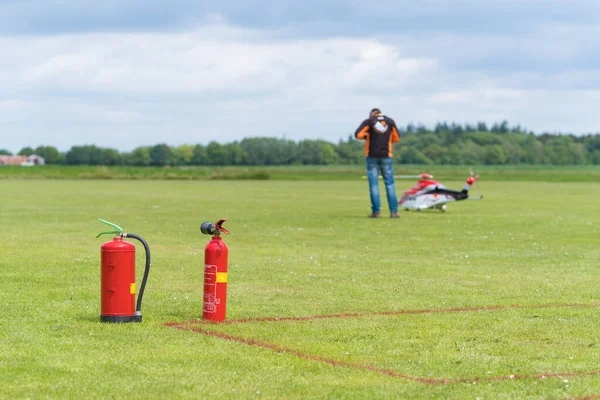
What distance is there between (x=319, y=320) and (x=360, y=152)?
165m

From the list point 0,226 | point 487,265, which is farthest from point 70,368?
point 0,226

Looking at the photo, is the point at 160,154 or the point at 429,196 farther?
the point at 160,154

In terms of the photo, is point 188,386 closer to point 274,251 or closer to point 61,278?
point 61,278

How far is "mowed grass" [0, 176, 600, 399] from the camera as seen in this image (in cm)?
703

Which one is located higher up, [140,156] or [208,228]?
[140,156]

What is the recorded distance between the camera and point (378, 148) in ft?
84.5

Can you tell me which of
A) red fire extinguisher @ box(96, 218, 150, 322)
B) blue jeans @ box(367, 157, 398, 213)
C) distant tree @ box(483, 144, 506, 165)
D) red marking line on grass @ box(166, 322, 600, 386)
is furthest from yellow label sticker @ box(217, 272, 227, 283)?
distant tree @ box(483, 144, 506, 165)

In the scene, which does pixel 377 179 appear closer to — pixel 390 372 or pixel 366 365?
pixel 366 365

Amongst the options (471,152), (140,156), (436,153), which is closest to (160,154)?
(140,156)

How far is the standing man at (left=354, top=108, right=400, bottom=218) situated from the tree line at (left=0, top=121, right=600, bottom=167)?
126 meters

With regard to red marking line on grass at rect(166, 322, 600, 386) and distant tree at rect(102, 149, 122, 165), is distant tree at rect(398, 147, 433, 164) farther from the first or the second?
red marking line on grass at rect(166, 322, 600, 386)

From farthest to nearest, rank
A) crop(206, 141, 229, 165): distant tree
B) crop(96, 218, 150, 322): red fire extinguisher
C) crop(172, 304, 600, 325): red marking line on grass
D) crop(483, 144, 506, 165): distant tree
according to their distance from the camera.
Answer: crop(206, 141, 229, 165): distant tree → crop(483, 144, 506, 165): distant tree → crop(172, 304, 600, 325): red marking line on grass → crop(96, 218, 150, 322): red fire extinguisher

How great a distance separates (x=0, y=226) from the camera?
70.5ft

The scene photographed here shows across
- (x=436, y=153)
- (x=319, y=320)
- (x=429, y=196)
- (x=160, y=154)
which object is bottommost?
(x=319, y=320)
